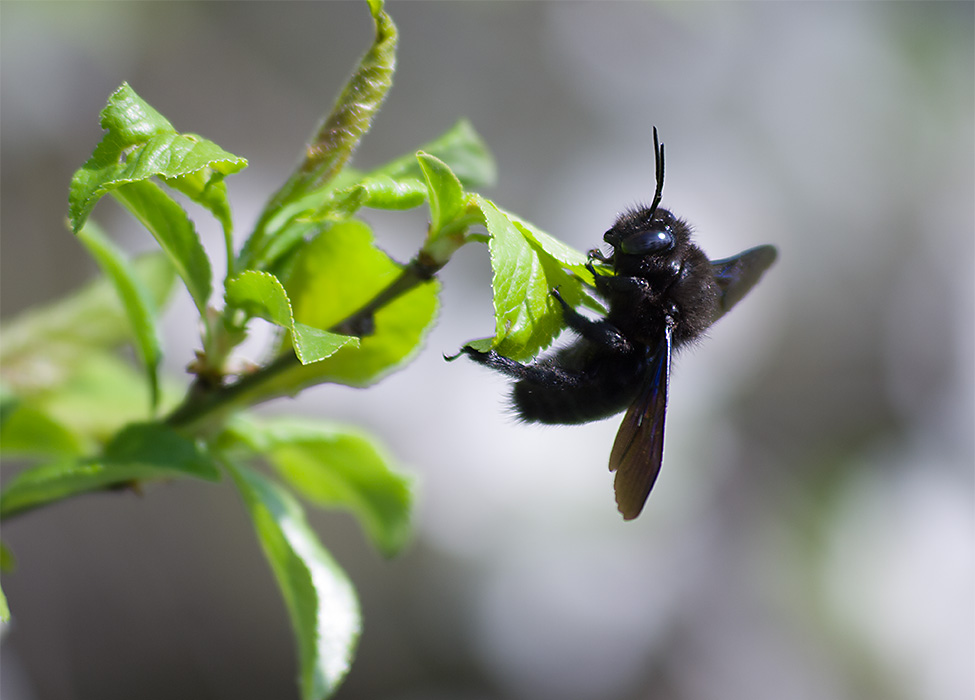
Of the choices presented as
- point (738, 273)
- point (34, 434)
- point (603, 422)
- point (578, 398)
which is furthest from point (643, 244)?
point (603, 422)

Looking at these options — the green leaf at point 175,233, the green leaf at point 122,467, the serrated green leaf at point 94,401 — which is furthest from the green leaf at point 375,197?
the serrated green leaf at point 94,401

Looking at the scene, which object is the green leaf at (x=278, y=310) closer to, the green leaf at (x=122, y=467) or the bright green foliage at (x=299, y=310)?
the bright green foliage at (x=299, y=310)

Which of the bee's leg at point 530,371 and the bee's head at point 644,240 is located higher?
the bee's head at point 644,240

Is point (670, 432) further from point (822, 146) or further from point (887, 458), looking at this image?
point (822, 146)

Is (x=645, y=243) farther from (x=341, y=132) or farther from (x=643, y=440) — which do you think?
(x=341, y=132)

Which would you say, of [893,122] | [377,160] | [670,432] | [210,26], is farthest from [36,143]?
[893,122]

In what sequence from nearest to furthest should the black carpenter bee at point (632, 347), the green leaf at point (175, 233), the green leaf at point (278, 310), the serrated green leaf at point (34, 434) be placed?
the green leaf at point (278, 310)
the green leaf at point (175, 233)
the black carpenter bee at point (632, 347)
the serrated green leaf at point (34, 434)

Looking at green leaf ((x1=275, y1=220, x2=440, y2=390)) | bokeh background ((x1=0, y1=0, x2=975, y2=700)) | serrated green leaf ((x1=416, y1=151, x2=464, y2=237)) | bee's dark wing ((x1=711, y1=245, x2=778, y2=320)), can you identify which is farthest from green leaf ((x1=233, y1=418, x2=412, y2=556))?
bokeh background ((x1=0, y1=0, x2=975, y2=700))
